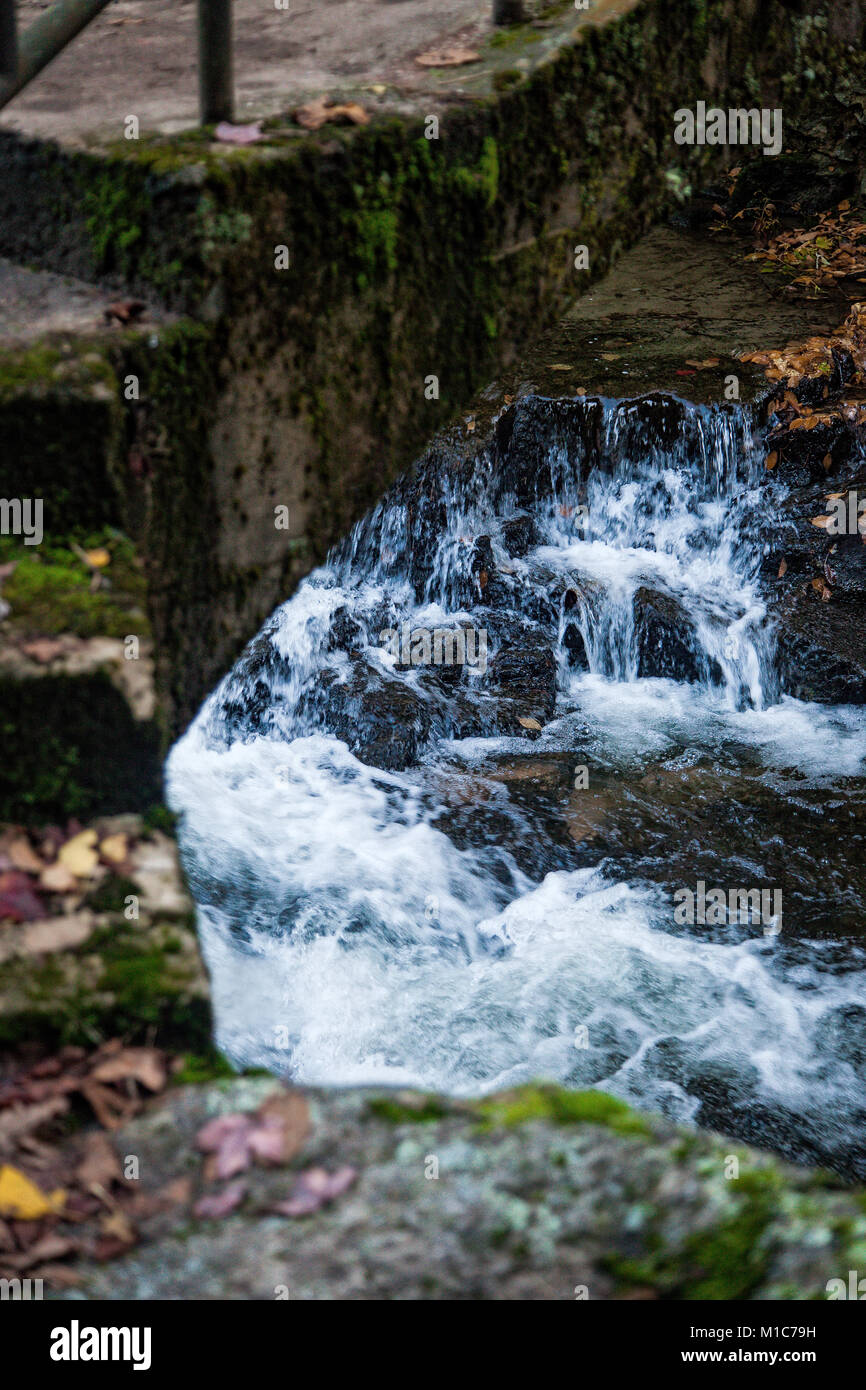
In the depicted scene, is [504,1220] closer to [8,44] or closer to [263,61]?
[8,44]

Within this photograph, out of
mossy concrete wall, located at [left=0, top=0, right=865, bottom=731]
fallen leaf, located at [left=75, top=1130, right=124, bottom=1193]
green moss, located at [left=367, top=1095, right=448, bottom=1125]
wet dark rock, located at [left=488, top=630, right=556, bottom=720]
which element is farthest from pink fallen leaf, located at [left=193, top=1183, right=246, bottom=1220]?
wet dark rock, located at [left=488, top=630, right=556, bottom=720]

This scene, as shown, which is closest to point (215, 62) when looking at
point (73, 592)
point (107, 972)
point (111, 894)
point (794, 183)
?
point (73, 592)

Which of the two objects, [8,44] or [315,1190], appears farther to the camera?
[8,44]

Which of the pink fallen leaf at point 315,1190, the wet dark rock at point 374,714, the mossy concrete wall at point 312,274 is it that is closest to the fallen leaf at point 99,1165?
the pink fallen leaf at point 315,1190

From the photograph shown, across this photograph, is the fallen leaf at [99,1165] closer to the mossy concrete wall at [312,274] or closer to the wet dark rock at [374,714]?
the mossy concrete wall at [312,274]

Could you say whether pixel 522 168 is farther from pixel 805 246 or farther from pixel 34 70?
pixel 805 246

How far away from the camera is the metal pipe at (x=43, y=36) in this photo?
2775 mm

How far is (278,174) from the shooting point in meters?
2.85

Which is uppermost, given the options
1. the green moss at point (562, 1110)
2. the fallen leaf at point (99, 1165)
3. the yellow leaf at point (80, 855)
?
the yellow leaf at point (80, 855)

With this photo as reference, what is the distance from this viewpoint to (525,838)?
579cm

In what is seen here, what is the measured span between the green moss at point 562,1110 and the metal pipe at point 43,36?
100 inches

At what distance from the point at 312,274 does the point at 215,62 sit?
607 mm
